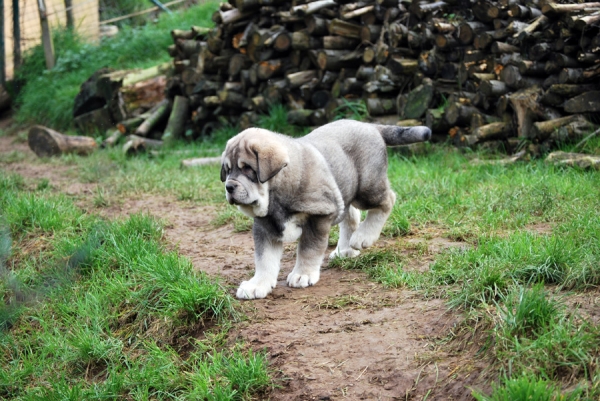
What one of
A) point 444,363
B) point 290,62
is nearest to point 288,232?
point 444,363

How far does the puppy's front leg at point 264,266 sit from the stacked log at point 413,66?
391cm

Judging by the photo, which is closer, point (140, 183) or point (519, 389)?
point (519, 389)

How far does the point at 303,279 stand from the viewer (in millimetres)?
4746

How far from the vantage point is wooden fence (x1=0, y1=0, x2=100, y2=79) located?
1515cm

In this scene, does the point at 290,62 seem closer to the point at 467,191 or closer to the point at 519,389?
the point at 467,191

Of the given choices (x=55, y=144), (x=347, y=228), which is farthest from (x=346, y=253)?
(x=55, y=144)

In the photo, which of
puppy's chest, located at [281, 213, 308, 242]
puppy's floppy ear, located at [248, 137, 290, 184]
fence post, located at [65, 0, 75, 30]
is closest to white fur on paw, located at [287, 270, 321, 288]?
puppy's chest, located at [281, 213, 308, 242]

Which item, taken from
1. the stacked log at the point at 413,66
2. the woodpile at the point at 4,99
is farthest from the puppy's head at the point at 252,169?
the woodpile at the point at 4,99

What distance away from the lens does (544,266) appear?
3.92 metres

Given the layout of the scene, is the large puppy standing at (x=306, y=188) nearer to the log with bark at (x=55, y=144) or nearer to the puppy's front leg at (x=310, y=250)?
the puppy's front leg at (x=310, y=250)

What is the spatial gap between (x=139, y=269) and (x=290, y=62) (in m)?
6.00

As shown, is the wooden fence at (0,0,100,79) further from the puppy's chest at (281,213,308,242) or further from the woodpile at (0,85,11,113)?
the puppy's chest at (281,213,308,242)

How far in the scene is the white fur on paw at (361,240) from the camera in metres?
5.32

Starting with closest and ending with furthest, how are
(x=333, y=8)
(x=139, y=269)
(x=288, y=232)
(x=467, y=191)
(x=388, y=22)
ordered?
(x=288, y=232) → (x=139, y=269) → (x=467, y=191) → (x=388, y=22) → (x=333, y=8)
